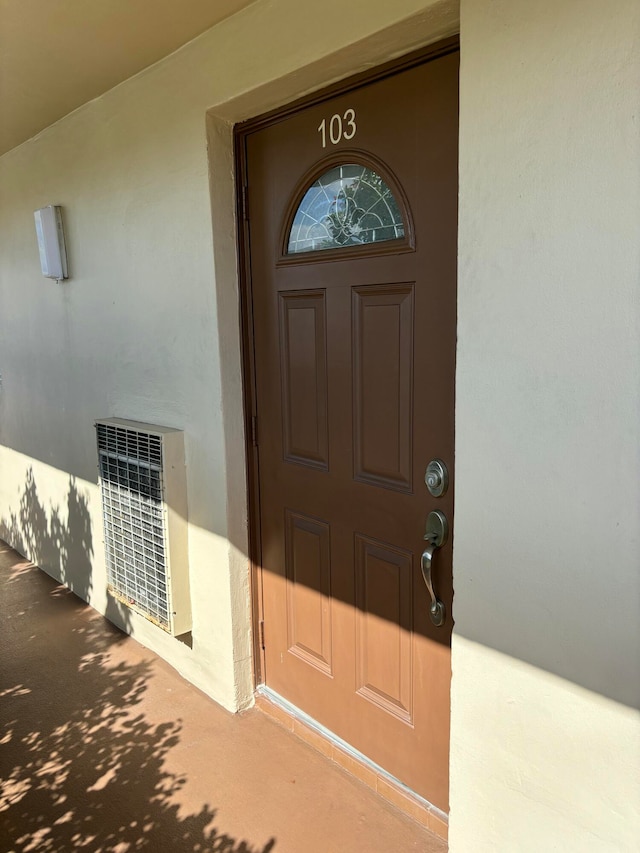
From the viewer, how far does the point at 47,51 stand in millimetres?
2373

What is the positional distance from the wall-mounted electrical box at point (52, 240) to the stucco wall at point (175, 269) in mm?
55

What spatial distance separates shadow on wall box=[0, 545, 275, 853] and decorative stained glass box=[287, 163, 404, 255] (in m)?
2.01

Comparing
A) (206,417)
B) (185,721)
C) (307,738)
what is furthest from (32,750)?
(206,417)

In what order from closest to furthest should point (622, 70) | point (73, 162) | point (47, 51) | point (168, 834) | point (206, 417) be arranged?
point (622, 70), point (168, 834), point (47, 51), point (206, 417), point (73, 162)

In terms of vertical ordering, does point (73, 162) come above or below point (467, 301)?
above

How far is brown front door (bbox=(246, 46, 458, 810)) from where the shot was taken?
1825mm

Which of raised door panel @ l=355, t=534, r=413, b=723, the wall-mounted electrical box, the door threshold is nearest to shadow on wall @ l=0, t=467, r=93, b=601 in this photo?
the wall-mounted electrical box

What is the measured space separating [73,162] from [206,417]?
165 centimetres

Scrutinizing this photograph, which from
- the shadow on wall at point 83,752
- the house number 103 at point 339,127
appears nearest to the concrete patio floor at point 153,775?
the shadow on wall at point 83,752

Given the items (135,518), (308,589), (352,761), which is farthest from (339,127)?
(352,761)

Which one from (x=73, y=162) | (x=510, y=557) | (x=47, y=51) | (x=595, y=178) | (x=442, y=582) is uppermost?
(x=47, y=51)

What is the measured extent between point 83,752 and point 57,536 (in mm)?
1729

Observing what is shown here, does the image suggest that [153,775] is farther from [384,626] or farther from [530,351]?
Answer: [530,351]

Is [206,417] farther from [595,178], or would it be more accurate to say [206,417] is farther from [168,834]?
[595,178]
